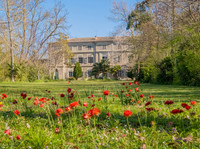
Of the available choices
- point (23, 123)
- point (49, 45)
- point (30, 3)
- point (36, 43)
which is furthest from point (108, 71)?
point (23, 123)

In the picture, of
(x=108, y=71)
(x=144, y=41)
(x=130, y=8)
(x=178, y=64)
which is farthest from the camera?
(x=108, y=71)

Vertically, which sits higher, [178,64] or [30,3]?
[30,3]

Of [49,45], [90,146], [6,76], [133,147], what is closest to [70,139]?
[90,146]

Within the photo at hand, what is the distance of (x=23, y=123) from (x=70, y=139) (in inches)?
38.7

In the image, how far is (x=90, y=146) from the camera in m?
1.90

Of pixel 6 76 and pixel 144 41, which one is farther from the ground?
pixel 144 41

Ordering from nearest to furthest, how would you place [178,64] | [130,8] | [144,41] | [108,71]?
[178,64] → [144,41] → [130,8] → [108,71]

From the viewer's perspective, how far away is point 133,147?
6.23 ft

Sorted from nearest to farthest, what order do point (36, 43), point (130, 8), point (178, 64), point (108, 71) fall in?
point (178, 64)
point (130, 8)
point (36, 43)
point (108, 71)

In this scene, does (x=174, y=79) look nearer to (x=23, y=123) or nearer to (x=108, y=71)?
(x=23, y=123)

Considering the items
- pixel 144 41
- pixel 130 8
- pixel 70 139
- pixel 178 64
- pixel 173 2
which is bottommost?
pixel 70 139

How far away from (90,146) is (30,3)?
21463 mm

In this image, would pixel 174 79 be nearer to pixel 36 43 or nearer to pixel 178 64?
pixel 178 64

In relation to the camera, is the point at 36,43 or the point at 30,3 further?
the point at 36,43
